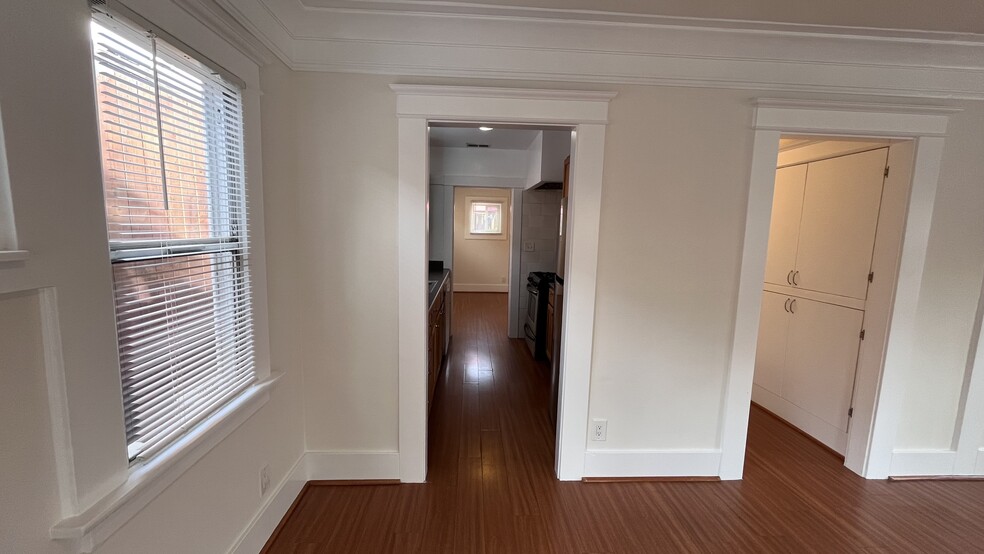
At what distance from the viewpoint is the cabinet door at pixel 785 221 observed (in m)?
2.80

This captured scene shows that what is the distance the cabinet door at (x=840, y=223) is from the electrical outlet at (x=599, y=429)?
1.84 metres

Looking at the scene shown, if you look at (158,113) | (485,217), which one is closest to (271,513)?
(158,113)

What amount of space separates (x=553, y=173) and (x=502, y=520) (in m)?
3.10

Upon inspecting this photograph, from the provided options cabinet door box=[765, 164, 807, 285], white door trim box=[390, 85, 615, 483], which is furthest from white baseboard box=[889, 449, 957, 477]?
white door trim box=[390, 85, 615, 483]

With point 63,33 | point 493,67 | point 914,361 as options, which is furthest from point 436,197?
point 914,361

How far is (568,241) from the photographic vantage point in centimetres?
209

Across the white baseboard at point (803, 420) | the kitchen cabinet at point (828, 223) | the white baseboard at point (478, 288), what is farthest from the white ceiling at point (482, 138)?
the white baseboard at point (478, 288)

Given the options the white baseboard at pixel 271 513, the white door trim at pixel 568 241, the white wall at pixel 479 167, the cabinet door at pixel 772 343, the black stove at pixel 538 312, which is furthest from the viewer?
the white wall at pixel 479 167

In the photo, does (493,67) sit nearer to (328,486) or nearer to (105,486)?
(105,486)

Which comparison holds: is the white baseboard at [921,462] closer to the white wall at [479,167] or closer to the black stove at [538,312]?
the black stove at [538,312]

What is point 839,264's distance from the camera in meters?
2.50

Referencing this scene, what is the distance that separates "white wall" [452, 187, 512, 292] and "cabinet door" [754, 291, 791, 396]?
5.73 m

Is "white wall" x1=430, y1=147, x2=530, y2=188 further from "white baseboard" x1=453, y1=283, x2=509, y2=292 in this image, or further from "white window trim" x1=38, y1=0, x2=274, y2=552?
"white baseboard" x1=453, y1=283, x2=509, y2=292

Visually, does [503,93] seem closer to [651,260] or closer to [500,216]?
[651,260]
